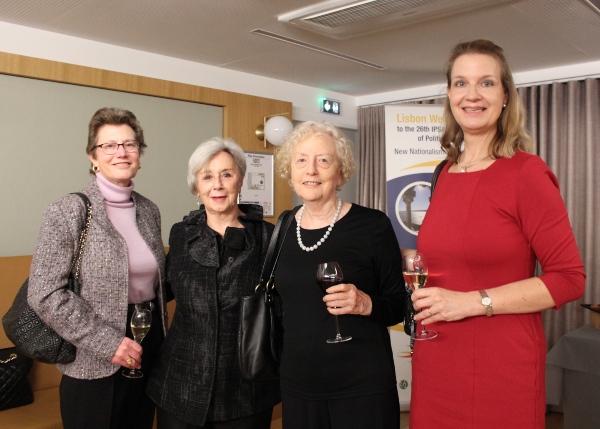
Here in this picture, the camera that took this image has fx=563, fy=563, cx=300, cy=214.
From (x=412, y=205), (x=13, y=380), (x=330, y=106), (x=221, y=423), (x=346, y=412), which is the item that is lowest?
(x=13, y=380)

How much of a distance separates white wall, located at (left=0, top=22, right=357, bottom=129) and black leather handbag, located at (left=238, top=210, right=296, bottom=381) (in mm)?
3130

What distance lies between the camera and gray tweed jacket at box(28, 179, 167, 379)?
2.02 meters

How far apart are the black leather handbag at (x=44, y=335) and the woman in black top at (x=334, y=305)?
750 millimetres

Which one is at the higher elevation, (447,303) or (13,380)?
(447,303)

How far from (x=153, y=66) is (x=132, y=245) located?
3101mm

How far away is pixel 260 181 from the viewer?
5664mm

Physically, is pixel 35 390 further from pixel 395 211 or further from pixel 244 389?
pixel 395 211

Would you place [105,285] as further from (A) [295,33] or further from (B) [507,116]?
(A) [295,33]

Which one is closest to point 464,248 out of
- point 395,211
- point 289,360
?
point 289,360

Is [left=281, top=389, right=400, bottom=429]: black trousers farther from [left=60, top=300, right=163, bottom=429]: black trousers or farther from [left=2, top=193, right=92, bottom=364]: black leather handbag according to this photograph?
[left=2, top=193, right=92, bottom=364]: black leather handbag

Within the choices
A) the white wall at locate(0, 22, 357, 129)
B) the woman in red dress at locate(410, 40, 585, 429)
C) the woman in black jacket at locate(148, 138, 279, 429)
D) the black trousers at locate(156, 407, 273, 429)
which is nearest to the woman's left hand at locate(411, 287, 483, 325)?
the woman in red dress at locate(410, 40, 585, 429)

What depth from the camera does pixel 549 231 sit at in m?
Answer: 1.44

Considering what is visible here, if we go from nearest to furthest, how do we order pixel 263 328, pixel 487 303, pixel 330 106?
pixel 487 303, pixel 263 328, pixel 330 106

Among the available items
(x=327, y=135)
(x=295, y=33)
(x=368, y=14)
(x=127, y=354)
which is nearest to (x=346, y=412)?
(x=127, y=354)
